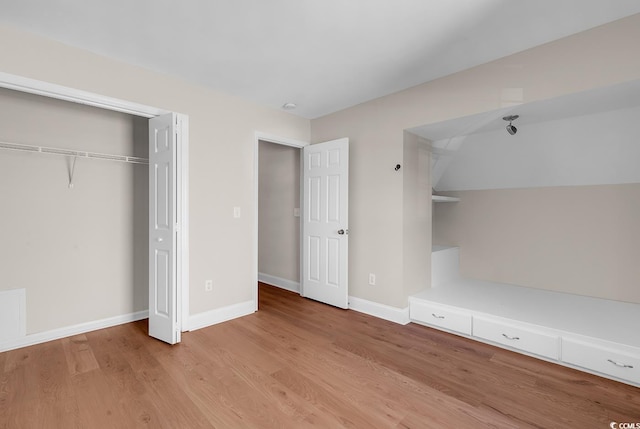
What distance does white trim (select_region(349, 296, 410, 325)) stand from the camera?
3273mm

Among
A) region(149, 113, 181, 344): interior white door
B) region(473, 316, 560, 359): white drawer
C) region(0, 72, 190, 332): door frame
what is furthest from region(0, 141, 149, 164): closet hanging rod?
region(473, 316, 560, 359): white drawer

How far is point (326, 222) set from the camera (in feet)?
12.6

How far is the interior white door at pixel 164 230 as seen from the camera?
2.73m

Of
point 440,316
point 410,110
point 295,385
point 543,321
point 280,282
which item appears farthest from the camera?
point 280,282

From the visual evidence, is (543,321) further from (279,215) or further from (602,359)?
(279,215)

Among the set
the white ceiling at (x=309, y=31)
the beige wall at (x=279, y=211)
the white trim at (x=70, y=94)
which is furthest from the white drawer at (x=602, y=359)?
the white trim at (x=70, y=94)

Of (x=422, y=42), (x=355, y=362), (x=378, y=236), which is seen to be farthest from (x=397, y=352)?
(x=422, y=42)

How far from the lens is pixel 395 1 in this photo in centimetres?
187

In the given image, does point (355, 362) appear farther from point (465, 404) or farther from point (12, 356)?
point (12, 356)

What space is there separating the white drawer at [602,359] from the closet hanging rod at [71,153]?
13.9ft

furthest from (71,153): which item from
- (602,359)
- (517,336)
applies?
(602,359)

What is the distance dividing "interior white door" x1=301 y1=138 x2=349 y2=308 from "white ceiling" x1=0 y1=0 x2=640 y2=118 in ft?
3.49

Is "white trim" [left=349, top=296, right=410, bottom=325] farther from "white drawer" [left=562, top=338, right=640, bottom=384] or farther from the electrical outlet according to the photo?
"white drawer" [left=562, top=338, right=640, bottom=384]

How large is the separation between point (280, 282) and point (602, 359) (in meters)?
3.68
